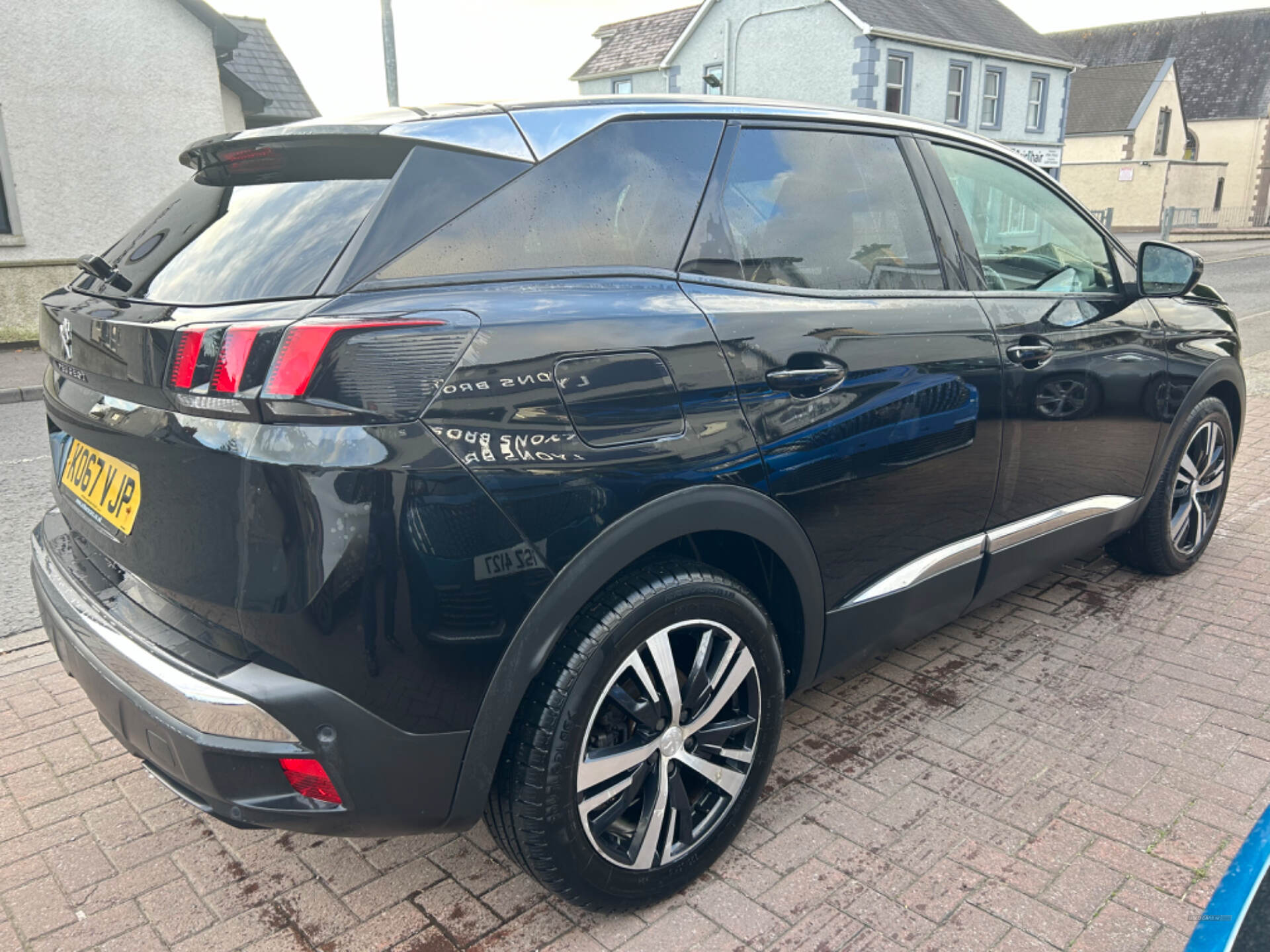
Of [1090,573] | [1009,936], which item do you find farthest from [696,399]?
[1090,573]

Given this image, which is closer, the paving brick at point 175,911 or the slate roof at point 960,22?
the paving brick at point 175,911

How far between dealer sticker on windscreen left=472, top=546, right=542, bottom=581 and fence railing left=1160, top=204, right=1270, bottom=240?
46.1 meters

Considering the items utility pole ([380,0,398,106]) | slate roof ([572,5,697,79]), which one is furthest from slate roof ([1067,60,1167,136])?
utility pole ([380,0,398,106])

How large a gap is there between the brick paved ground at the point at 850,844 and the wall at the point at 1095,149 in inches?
1976

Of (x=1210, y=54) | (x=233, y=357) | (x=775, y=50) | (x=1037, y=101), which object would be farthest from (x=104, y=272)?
(x=1210, y=54)

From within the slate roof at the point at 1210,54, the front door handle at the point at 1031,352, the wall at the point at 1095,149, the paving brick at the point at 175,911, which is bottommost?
the paving brick at the point at 175,911

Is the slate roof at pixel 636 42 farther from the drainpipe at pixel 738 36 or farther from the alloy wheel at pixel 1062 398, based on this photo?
the alloy wheel at pixel 1062 398

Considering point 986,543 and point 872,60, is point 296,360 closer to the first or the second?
point 986,543

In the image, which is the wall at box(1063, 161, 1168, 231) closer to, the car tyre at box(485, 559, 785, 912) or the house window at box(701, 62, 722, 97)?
the house window at box(701, 62, 722, 97)

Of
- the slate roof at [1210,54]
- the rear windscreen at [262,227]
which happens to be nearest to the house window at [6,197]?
the rear windscreen at [262,227]

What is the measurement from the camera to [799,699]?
3254 mm

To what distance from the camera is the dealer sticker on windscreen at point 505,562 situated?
180cm

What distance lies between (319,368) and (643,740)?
3.49 feet

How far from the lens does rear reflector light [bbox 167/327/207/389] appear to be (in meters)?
1.76
